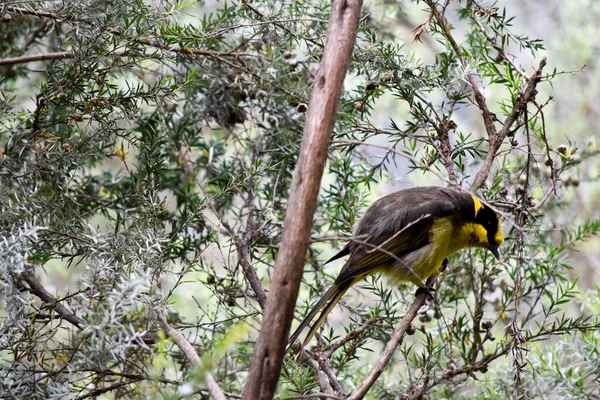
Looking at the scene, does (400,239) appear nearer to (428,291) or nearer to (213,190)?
(428,291)

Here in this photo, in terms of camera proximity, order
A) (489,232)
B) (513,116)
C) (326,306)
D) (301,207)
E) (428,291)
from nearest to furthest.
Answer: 1. (301,207)
2. (513,116)
3. (326,306)
4. (428,291)
5. (489,232)

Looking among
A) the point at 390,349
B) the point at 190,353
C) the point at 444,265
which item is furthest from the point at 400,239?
the point at 190,353

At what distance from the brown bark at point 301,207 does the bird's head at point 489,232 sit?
149cm

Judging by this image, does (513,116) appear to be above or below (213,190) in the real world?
below

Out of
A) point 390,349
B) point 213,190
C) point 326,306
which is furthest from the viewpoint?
point 213,190

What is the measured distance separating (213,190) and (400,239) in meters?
1.08

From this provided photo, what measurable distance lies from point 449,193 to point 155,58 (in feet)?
6.01

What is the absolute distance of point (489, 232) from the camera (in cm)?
320

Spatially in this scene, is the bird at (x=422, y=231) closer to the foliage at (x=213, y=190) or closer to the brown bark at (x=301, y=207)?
the foliage at (x=213, y=190)

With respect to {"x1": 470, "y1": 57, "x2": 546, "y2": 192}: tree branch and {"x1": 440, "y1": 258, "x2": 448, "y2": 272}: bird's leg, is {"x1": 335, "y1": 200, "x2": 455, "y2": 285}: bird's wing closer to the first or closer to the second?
{"x1": 440, "y1": 258, "x2": 448, "y2": 272}: bird's leg

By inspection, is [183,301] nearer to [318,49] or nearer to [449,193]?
[449,193]

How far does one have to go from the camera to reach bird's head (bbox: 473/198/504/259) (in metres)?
3.15

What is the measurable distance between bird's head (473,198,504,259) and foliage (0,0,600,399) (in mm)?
91

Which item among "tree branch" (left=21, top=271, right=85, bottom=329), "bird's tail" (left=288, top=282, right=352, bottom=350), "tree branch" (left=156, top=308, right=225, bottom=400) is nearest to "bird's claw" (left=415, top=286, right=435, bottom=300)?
"bird's tail" (left=288, top=282, right=352, bottom=350)
